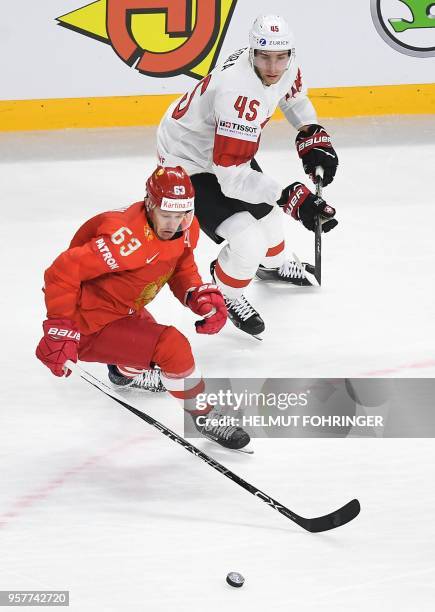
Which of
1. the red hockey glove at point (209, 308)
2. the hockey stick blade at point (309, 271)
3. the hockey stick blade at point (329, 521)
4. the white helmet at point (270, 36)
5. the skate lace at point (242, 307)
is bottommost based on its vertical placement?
the hockey stick blade at point (309, 271)

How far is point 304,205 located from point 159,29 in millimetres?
2245

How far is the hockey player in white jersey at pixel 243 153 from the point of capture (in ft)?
12.2

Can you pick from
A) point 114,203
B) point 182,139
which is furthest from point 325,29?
point 182,139

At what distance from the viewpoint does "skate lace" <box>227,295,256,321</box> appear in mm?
3965

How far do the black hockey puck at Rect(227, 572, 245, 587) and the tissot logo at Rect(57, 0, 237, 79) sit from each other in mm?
3886

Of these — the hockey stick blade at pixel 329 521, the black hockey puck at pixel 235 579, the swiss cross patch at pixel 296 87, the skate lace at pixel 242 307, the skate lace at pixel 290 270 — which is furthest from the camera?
the skate lace at pixel 290 270

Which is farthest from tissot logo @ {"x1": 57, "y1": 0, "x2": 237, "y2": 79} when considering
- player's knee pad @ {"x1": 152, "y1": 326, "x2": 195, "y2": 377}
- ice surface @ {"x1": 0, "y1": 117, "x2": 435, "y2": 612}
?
player's knee pad @ {"x1": 152, "y1": 326, "x2": 195, "y2": 377}

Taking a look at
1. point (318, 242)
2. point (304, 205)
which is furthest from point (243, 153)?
point (318, 242)

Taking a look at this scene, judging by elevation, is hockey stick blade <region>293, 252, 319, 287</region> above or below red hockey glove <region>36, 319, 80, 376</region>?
below

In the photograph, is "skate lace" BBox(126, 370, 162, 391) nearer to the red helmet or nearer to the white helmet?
the red helmet

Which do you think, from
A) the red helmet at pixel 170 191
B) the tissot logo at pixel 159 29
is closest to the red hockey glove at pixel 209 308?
the red helmet at pixel 170 191

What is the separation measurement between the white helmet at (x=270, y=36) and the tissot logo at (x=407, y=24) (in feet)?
7.56

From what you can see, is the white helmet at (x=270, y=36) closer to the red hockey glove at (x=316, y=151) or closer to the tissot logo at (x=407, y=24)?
the red hockey glove at (x=316, y=151)

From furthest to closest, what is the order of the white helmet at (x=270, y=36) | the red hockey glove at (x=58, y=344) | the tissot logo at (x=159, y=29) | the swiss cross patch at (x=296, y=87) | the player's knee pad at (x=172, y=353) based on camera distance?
the tissot logo at (x=159, y=29) < the swiss cross patch at (x=296, y=87) < the white helmet at (x=270, y=36) < the player's knee pad at (x=172, y=353) < the red hockey glove at (x=58, y=344)
